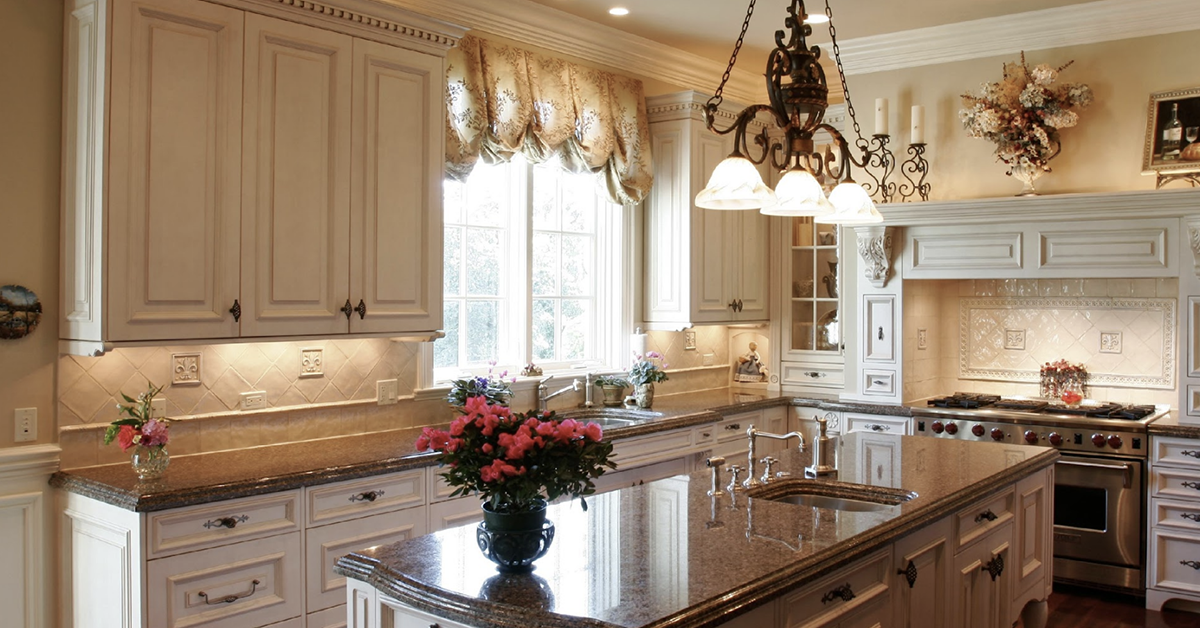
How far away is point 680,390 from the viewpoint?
244 inches

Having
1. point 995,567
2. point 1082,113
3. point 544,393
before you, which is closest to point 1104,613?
point 995,567

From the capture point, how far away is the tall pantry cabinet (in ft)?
10.5

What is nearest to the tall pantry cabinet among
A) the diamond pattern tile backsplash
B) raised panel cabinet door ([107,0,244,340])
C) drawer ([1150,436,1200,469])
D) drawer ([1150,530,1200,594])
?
raised panel cabinet door ([107,0,244,340])

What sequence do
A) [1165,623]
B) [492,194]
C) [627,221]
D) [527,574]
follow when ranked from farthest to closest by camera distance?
[627,221] → [492,194] → [1165,623] → [527,574]

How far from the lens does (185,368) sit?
12.0 ft

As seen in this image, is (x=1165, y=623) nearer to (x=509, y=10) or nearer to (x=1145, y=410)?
(x=1145, y=410)

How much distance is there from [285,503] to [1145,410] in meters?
4.34

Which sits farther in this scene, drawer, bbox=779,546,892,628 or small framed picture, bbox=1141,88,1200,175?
small framed picture, bbox=1141,88,1200,175

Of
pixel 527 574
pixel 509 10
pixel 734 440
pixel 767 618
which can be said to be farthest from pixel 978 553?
pixel 509 10

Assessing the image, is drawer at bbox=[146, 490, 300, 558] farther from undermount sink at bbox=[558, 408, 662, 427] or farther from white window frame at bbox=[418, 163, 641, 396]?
white window frame at bbox=[418, 163, 641, 396]

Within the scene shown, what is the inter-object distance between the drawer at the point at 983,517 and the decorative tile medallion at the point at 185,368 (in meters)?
2.81

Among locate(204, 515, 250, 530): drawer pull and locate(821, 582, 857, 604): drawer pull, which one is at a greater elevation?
locate(204, 515, 250, 530): drawer pull

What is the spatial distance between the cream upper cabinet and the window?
0.22 m

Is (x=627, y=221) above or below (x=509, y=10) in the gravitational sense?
below
